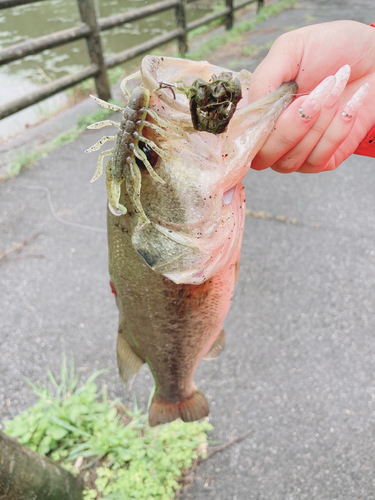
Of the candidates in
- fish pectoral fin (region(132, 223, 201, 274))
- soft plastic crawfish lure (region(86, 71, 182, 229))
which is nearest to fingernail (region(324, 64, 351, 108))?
soft plastic crawfish lure (region(86, 71, 182, 229))

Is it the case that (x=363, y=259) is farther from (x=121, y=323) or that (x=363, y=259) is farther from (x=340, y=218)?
(x=121, y=323)

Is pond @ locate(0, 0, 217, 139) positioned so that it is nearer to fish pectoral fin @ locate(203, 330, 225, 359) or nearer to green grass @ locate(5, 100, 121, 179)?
green grass @ locate(5, 100, 121, 179)

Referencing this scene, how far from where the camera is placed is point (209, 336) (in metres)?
1.54

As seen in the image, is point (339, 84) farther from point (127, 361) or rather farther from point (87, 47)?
point (87, 47)

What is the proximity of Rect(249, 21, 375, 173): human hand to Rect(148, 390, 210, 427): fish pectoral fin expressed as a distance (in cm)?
114

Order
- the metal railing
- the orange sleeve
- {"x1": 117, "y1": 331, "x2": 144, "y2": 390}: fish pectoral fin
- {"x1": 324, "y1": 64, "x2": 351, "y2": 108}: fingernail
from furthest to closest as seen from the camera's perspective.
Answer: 1. the metal railing
2. {"x1": 117, "y1": 331, "x2": 144, "y2": 390}: fish pectoral fin
3. the orange sleeve
4. {"x1": 324, "y1": 64, "x2": 351, "y2": 108}: fingernail

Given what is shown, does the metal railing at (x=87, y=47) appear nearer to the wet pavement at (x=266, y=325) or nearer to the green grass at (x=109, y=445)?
the wet pavement at (x=266, y=325)

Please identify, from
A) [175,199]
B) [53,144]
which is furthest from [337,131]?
[53,144]

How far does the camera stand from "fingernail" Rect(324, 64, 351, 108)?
3.16 ft

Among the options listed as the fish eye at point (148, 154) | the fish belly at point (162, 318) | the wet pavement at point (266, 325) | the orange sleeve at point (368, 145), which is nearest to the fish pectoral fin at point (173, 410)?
the fish belly at point (162, 318)

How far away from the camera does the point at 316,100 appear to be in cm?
102

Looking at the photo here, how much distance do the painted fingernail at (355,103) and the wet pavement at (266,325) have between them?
6.42 ft

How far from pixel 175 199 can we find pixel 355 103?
0.57 metres

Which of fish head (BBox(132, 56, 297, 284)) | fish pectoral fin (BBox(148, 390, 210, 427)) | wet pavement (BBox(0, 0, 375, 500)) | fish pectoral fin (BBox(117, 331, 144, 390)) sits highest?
fish head (BBox(132, 56, 297, 284))
